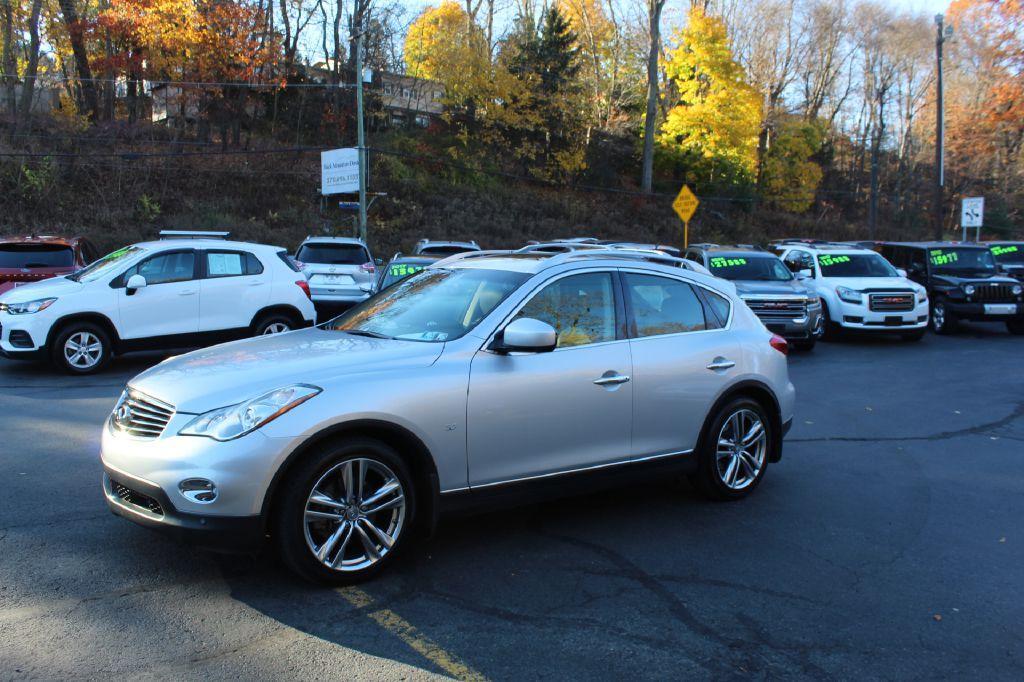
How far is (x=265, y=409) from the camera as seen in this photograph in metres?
3.91

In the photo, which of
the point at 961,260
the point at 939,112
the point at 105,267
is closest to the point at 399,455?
the point at 105,267

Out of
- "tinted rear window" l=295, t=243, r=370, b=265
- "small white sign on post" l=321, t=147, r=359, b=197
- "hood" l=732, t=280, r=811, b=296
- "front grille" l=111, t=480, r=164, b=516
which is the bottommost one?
"front grille" l=111, t=480, r=164, b=516

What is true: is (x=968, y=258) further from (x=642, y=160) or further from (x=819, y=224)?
(x=819, y=224)

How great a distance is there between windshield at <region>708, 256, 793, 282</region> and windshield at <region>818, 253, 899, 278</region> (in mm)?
1830

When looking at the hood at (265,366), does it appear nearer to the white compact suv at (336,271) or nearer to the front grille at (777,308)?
the front grille at (777,308)

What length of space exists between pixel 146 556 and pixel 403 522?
4.80ft

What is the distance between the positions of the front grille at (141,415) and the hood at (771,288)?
37.5 feet

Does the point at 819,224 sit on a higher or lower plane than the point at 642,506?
higher

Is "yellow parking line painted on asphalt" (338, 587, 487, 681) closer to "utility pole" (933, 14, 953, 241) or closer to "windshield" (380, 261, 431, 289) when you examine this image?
"windshield" (380, 261, 431, 289)

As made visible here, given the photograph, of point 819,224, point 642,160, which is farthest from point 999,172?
point 642,160

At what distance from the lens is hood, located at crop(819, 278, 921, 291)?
615 inches

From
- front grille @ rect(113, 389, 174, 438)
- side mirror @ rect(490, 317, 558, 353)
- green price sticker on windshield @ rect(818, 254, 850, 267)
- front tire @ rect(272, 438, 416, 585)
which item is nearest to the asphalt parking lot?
front tire @ rect(272, 438, 416, 585)

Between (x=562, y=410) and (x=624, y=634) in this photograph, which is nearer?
(x=624, y=634)

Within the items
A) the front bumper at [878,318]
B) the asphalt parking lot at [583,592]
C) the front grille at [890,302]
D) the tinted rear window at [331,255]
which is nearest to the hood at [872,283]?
the front grille at [890,302]
